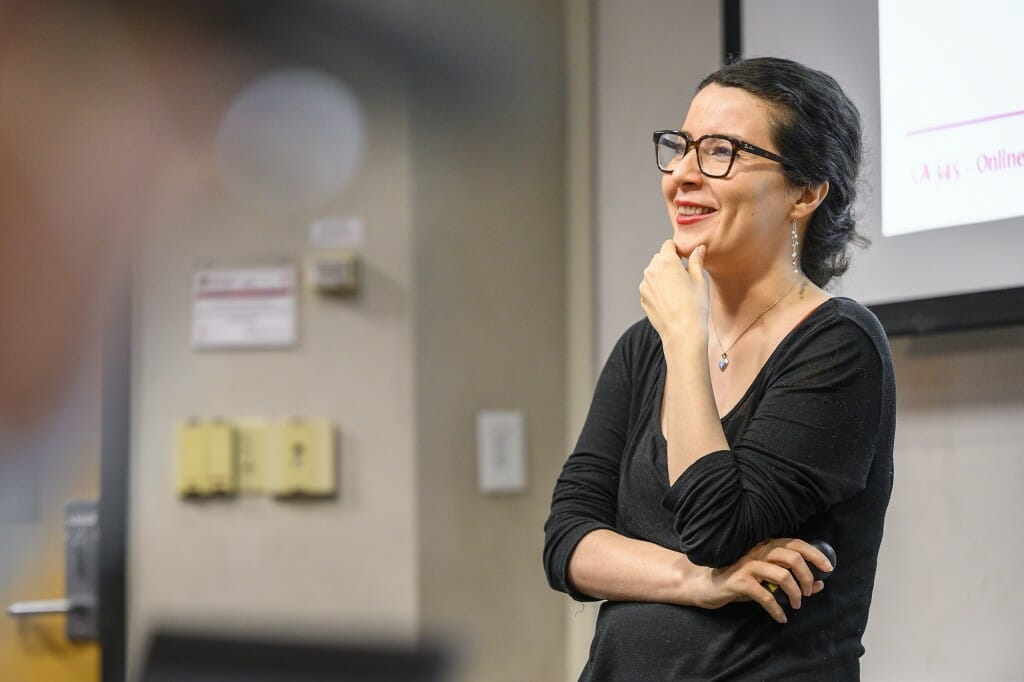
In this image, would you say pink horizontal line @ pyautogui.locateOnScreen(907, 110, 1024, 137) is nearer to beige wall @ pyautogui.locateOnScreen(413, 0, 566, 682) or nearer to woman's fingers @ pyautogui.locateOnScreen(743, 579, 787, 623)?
woman's fingers @ pyautogui.locateOnScreen(743, 579, 787, 623)

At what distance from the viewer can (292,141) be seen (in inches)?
95.3

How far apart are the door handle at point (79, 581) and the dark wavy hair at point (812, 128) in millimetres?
1870

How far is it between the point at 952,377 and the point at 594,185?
3.15 feet

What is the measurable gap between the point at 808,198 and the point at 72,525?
1954 mm

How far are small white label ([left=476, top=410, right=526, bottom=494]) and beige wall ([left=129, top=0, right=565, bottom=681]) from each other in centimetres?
2

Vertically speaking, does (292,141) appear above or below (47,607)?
above

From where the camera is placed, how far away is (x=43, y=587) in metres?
2.59

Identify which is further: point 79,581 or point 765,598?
point 79,581

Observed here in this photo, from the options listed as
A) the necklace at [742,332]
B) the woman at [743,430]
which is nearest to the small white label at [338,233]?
the woman at [743,430]

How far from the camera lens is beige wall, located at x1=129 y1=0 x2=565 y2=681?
2.26 m

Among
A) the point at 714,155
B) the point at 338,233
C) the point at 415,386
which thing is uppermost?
the point at 338,233

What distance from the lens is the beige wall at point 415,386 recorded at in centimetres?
226

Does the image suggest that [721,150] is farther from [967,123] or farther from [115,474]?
[115,474]

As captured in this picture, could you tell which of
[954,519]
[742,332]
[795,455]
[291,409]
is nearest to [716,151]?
[742,332]
